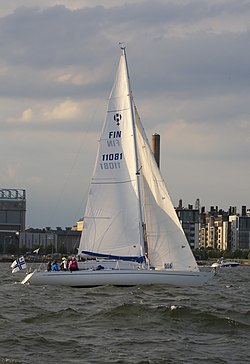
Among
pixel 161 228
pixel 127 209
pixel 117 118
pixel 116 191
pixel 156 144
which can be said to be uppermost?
pixel 156 144

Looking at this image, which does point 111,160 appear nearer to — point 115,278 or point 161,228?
point 161,228

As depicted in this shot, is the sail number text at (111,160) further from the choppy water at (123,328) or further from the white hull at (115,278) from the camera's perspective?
the choppy water at (123,328)

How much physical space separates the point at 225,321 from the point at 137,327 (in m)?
3.02

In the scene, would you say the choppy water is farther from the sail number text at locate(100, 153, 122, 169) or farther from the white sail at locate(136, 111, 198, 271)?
the sail number text at locate(100, 153, 122, 169)

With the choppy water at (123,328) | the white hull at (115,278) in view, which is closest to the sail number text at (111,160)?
the white hull at (115,278)

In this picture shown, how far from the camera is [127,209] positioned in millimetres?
47719

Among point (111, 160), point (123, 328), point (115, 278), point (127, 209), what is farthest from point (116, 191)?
point (123, 328)

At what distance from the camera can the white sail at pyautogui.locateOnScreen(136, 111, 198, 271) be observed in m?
46.7

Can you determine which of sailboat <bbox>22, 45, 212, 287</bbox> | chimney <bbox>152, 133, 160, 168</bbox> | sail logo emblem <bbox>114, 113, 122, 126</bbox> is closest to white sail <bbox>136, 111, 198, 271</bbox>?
sailboat <bbox>22, 45, 212, 287</bbox>

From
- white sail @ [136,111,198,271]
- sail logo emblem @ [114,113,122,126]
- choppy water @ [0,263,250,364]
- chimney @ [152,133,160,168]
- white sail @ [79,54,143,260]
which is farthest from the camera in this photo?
chimney @ [152,133,160,168]

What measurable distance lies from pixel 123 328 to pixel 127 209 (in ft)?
66.0

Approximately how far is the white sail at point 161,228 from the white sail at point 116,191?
822mm

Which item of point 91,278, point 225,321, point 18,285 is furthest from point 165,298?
point 18,285

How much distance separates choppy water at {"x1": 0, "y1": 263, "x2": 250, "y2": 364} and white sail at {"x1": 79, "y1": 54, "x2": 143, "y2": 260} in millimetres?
6565
